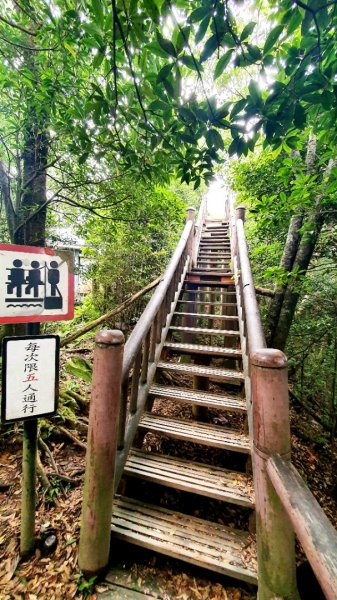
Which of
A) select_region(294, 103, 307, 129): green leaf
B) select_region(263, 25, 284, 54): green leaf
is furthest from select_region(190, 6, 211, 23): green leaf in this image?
select_region(294, 103, 307, 129): green leaf

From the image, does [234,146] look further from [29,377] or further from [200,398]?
[200,398]

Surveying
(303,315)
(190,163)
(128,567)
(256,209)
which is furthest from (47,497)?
(303,315)

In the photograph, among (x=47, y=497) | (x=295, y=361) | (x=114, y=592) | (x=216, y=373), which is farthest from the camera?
(x=295, y=361)

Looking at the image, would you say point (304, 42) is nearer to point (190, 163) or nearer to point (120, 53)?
point (190, 163)

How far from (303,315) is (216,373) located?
114 inches

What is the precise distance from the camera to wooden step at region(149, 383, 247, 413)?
7.89ft

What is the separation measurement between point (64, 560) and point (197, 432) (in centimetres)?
122

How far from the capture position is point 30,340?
5.27 ft

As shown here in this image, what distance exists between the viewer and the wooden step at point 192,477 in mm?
1838

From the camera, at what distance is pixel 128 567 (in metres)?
1.67

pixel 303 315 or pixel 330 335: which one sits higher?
pixel 303 315

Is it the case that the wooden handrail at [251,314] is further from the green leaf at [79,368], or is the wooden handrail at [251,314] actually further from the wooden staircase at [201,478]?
the green leaf at [79,368]

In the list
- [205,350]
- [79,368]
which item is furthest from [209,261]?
[79,368]

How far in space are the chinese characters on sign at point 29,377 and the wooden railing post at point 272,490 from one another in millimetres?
1256
